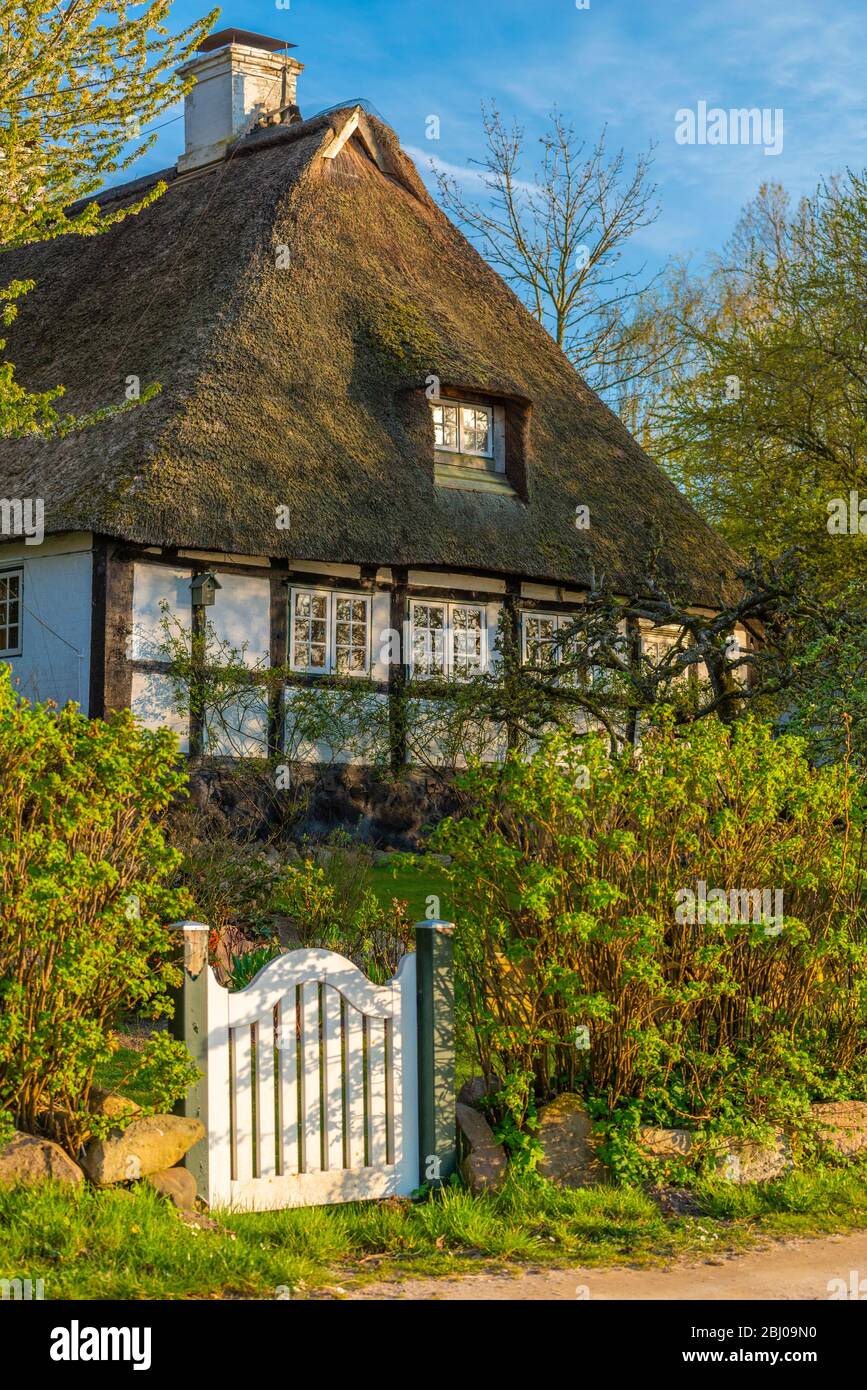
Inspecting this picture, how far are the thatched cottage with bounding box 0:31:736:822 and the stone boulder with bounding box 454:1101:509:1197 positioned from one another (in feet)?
26.7

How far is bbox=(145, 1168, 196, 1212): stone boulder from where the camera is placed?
569 centimetres

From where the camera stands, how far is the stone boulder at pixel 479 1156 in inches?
252

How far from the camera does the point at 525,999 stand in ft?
21.9

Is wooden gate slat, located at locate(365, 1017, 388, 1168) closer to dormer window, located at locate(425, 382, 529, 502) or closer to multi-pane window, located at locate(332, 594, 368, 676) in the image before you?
multi-pane window, located at locate(332, 594, 368, 676)

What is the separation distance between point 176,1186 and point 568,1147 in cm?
168

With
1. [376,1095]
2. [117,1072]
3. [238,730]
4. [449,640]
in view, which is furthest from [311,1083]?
[449,640]

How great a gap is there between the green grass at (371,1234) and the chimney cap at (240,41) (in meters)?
18.1

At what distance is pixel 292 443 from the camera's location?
639 inches

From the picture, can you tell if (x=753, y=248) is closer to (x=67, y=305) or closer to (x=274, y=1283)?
(x=67, y=305)

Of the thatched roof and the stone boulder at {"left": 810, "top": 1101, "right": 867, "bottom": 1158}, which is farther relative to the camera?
the thatched roof

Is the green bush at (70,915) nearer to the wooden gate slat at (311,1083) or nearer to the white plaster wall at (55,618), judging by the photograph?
the wooden gate slat at (311,1083)

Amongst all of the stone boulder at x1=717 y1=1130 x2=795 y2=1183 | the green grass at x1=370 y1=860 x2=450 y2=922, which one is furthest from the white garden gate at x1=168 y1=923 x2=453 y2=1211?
the green grass at x1=370 y1=860 x2=450 y2=922

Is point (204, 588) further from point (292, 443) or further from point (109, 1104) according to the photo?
point (109, 1104)

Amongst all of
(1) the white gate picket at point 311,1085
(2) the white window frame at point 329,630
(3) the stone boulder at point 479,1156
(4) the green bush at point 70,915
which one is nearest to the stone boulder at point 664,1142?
(3) the stone boulder at point 479,1156
